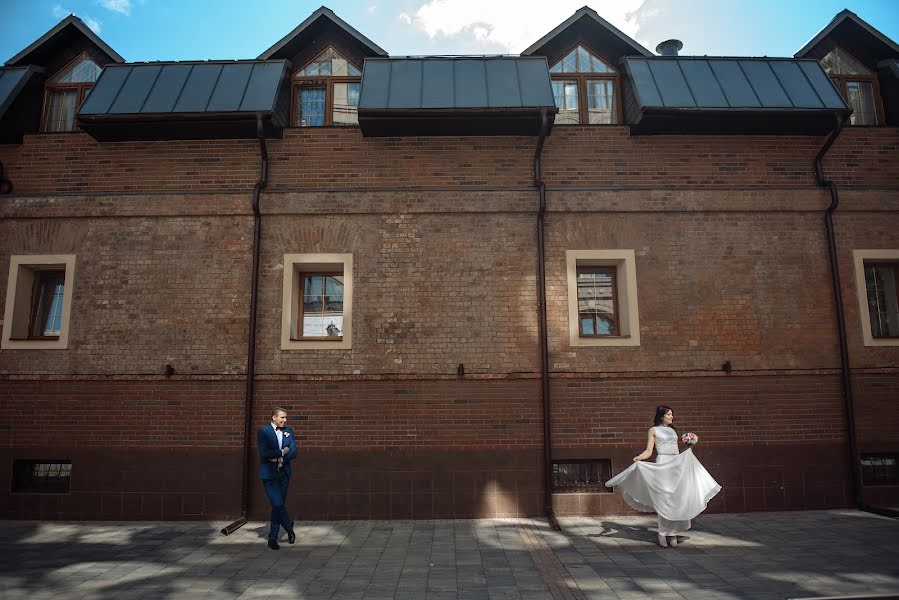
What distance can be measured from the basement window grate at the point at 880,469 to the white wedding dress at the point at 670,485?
3.57 meters

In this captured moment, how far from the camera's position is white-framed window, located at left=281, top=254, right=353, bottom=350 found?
28.5 feet

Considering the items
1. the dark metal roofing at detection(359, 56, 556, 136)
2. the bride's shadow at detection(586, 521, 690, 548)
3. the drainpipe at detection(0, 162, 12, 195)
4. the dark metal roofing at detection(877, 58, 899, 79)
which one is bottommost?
the bride's shadow at detection(586, 521, 690, 548)

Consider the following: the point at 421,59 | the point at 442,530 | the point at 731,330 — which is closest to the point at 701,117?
the point at 731,330

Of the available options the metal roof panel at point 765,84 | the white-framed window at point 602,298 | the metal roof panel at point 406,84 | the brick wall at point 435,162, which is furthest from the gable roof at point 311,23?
the metal roof panel at point 765,84

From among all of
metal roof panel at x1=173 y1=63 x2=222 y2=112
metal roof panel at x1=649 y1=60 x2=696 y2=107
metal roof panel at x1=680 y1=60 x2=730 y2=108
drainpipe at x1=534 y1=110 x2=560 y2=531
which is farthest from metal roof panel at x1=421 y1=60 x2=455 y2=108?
metal roof panel at x1=680 y1=60 x2=730 y2=108

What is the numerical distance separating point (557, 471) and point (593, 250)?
3478 mm

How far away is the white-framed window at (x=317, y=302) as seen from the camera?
28.5ft

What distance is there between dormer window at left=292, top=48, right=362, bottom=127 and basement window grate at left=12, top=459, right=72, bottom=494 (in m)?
6.62

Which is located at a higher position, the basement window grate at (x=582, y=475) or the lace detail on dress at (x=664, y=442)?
the lace detail on dress at (x=664, y=442)

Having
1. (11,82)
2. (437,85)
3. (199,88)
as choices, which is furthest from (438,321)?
(11,82)

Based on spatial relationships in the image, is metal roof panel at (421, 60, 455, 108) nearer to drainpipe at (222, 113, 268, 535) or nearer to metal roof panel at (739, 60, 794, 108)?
drainpipe at (222, 113, 268, 535)

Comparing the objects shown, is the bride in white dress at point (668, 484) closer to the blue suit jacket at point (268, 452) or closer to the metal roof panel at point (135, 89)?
the blue suit jacket at point (268, 452)

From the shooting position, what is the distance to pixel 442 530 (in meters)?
7.59

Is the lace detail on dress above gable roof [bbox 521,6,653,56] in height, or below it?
below
